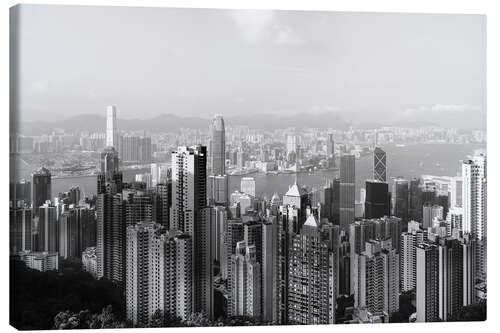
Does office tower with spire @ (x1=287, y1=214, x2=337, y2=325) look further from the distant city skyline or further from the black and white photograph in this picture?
the distant city skyline

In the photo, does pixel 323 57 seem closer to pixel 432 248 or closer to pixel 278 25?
pixel 278 25

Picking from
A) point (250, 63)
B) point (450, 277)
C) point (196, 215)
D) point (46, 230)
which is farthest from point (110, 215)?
point (450, 277)

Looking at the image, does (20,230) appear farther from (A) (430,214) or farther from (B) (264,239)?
(A) (430,214)

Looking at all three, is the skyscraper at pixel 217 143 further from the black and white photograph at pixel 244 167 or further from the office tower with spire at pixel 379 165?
the office tower with spire at pixel 379 165

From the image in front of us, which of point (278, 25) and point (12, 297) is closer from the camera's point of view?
point (12, 297)

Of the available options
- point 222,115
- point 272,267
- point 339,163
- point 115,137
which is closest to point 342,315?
point 272,267

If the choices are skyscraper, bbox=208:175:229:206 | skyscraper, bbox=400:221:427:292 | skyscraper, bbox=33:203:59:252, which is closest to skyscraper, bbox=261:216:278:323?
skyscraper, bbox=208:175:229:206
